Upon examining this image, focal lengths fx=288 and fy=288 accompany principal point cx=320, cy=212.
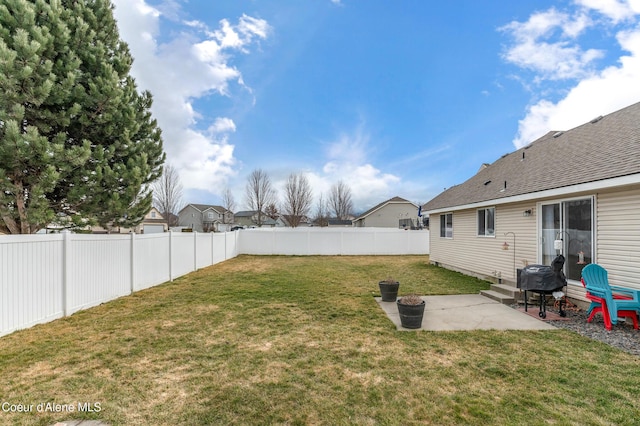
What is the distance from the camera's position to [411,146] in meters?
19.0

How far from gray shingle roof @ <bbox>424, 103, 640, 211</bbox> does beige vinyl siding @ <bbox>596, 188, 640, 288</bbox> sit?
1.78ft

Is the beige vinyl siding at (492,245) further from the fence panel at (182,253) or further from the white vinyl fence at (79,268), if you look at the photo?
the fence panel at (182,253)

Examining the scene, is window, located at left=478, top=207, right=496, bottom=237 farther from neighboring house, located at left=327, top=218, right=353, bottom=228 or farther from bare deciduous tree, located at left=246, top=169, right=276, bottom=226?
neighboring house, located at left=327, top=218, right=353, bottom=228

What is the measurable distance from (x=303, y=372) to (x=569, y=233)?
22.1ft

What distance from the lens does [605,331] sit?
4.76m

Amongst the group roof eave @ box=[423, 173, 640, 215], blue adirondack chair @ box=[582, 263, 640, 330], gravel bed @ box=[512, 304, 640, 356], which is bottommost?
gravel bed @ box=[512, 304, 640, 356]

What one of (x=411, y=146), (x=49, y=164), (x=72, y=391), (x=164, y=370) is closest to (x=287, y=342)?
(x=164, y=370)

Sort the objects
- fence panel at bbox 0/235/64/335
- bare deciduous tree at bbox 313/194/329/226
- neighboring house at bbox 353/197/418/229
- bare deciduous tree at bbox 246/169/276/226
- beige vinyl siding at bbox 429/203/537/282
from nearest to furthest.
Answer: fence panel at bbox 0/235/64/335 < beige vinyl siding at bbox 429/203/537/282 < bare deciduous tree at bbox 246/169/276/226 < neighboring house at bbox 353/197/418/229 < bare deciduous tree at bbox 313/194/329/226

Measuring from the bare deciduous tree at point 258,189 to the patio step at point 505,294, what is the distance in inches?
1162

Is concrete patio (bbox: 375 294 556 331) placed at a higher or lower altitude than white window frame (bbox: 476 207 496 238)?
lower

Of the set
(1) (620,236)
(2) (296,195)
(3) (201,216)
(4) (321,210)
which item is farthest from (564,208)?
(3) (201,216)

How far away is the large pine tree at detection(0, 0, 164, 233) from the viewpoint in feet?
17.6

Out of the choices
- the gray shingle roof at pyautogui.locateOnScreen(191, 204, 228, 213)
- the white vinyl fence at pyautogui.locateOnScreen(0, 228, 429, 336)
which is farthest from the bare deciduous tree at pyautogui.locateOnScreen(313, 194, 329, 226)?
the white vinyl fence at pyautogui.locateOnScreen(0, 228, 429, 336)

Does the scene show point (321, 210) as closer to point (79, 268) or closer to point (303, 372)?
point (79, 268)
